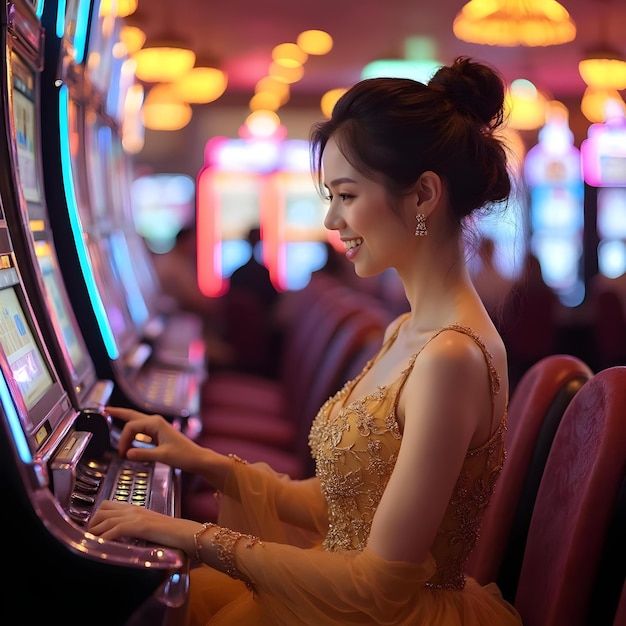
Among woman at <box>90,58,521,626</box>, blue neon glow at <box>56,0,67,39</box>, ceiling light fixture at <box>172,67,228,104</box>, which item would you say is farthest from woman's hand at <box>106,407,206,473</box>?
ceiling light fixture at <box>172,67,228,104</box>

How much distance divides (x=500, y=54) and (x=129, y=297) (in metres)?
5.90

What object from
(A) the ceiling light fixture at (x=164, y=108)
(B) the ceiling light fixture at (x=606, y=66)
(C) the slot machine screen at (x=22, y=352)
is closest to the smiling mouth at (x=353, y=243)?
(C) the slot machine screen at (x=22, y=352)

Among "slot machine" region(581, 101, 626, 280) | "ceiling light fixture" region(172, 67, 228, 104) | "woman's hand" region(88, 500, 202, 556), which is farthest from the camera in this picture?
"slot machine" region(581, 101, 626, 280)

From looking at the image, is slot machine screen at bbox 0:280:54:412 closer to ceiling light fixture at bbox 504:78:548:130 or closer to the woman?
the woman

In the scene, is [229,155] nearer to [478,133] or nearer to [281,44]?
[281,44]

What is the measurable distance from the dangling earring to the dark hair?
0.15ft

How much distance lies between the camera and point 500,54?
8.68m

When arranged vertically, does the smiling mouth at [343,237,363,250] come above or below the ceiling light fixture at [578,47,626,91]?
below

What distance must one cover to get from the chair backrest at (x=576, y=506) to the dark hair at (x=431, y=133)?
38cm

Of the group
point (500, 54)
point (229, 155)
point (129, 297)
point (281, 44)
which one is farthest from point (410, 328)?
point (229, 155)

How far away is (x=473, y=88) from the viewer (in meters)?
1.59

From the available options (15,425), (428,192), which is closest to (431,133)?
(428,192)

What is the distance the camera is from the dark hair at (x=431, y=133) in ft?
4.95

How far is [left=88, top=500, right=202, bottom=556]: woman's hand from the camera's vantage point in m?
1.28
